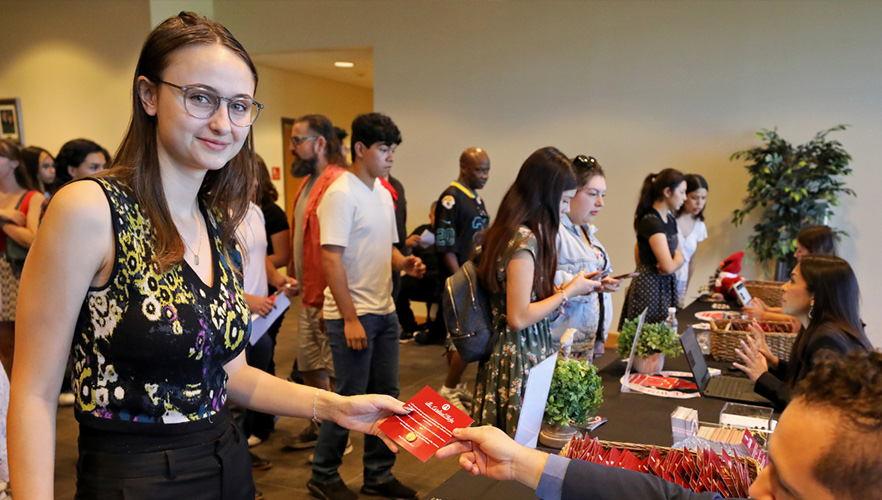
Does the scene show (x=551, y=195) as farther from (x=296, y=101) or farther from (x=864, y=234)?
(x=296, y=101)

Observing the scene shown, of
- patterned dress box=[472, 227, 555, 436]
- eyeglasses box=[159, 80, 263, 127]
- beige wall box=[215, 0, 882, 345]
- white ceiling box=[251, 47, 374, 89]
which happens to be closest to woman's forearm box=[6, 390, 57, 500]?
eyeglasses box=[159, 80, 263, 127]

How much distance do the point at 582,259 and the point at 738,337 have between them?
73cm

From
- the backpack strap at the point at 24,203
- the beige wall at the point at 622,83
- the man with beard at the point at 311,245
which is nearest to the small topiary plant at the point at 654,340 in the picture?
the man with beard at the point at 311,245

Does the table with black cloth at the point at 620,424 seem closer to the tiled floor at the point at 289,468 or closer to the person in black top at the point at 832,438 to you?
the person in black top at the point at 832,438

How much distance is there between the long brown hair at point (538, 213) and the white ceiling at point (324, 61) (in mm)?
5360

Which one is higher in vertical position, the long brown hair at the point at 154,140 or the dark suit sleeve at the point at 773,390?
the long brown hair at the point at 154,140

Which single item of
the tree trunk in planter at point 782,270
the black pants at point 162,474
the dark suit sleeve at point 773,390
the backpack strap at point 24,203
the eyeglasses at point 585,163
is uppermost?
the eyeglasses at point 585,163

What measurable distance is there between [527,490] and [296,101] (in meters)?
8.27

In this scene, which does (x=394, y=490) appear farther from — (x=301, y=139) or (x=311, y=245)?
(x=301, y=139)

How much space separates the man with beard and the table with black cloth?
1451 mm

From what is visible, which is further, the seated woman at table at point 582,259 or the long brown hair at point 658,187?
the long brown hair at point 658,187

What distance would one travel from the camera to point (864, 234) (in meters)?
5.82

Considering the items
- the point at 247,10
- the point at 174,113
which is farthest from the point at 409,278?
the point at 174,113

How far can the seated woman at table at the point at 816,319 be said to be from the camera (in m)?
2.16
